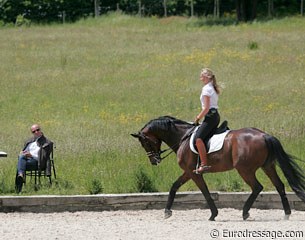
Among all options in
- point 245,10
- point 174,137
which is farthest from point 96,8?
point 174,137

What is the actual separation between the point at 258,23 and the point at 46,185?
3128cm

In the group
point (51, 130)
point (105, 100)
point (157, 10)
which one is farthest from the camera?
point (157, 10)

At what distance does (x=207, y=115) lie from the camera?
41.6ft

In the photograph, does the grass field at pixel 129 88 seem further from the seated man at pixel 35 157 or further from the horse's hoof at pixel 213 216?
the horse's hoof at pixel 213 216

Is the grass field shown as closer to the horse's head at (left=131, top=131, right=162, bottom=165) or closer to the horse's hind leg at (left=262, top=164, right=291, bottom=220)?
the horse's head at (left=131, top=131, right=162, bottom=165)

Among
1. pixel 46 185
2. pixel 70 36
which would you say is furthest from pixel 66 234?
pixel 70 36

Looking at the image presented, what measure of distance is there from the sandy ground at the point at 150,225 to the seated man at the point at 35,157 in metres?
1.27

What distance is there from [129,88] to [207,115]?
16.0 meters

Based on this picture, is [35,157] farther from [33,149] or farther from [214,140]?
[214,140]

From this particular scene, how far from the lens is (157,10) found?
56281 millimetres

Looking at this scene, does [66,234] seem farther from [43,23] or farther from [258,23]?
[43,23]

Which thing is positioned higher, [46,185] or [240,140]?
[240,140]

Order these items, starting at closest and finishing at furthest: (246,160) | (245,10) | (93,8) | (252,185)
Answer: (246,160)
(252,185)
(245,10)
(93,8)

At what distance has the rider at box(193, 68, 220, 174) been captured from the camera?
41.6ft
